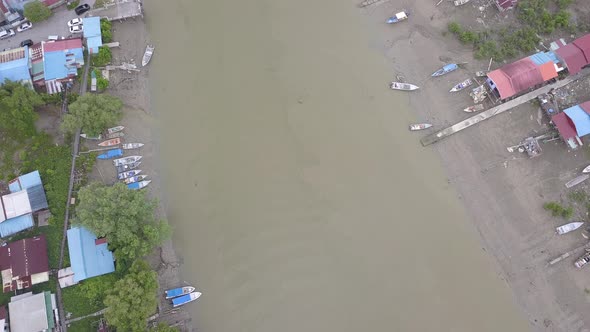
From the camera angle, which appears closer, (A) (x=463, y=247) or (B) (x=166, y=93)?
(A) (x=463, y=247)

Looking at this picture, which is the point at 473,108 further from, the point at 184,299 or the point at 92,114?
the point at 92,114

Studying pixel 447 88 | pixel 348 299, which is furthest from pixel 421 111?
pixel 348 299

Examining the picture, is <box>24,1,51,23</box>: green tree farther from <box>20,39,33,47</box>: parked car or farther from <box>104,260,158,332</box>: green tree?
<box>104,260,158,332</box>: green tree

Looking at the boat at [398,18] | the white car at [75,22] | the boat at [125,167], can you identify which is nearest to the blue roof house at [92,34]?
the white car at [75,22]

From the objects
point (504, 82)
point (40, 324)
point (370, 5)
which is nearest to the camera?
point (40, 324)

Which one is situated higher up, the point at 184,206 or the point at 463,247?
the point at 184,206

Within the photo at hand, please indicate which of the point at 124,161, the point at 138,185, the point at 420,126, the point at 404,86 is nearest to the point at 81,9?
the point at 124,161

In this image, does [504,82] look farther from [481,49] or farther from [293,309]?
[293,309]
